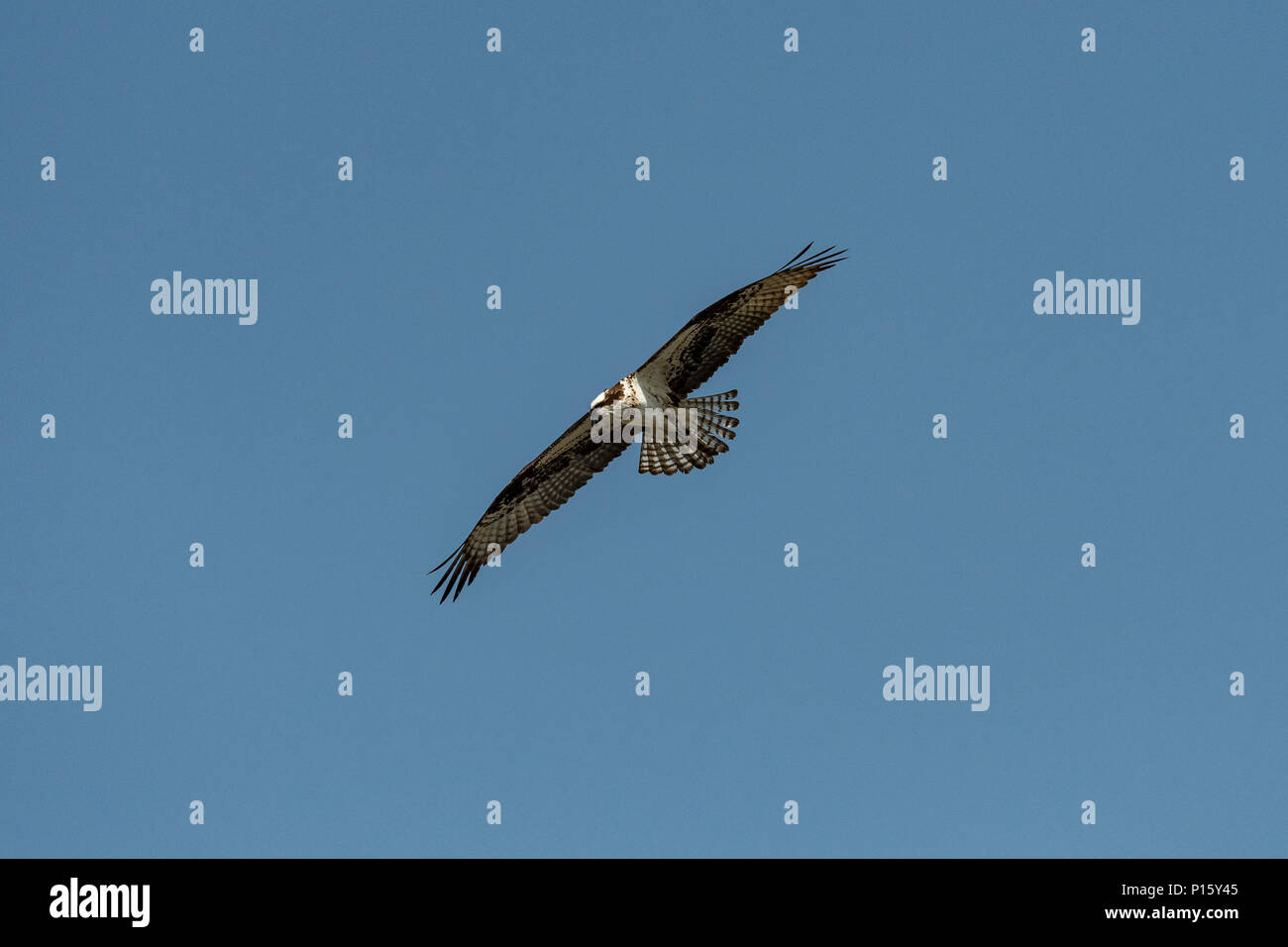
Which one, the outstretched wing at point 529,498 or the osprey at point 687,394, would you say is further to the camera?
the outstretched wing at point 529,498

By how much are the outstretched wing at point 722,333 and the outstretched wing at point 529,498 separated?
3.97 ft

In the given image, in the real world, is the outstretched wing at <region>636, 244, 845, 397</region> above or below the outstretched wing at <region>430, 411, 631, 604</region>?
above

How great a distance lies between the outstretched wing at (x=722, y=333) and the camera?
13445 millimetres

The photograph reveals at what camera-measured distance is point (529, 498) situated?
1518 centimetres

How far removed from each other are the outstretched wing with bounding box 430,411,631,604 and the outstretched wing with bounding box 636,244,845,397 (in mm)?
1211

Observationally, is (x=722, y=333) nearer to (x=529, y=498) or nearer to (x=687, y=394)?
(x=687, y=394)

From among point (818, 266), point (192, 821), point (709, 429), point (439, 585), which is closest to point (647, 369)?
point (709, 429)

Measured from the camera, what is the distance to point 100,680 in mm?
19328

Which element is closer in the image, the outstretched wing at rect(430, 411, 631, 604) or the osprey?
the osprey

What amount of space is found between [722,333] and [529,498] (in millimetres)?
2904

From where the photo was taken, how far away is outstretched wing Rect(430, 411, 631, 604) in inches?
583

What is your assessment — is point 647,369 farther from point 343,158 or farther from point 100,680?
point 100,680
